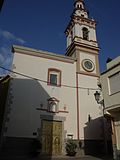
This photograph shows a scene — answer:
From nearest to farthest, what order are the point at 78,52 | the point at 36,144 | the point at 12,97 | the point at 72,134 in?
the point at 36,144 → the point at 12,97 → the point at 72,134 → the point at 78,52

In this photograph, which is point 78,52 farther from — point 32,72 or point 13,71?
point 13,71

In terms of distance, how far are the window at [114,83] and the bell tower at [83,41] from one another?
7032 millimetres

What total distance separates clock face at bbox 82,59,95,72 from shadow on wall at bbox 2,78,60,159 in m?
5.34

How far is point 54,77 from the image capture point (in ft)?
57.5

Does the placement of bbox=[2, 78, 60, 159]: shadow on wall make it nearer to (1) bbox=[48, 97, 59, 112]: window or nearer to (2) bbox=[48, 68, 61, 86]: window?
(1) bbox=[48, 97, 59, 112]: window

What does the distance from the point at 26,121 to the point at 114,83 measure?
7.43 metres

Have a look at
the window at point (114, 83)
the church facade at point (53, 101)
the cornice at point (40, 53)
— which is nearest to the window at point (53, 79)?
the church facade at point (53, 101)

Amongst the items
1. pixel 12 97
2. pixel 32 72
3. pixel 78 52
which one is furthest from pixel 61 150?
pixel 78 52

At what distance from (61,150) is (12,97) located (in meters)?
5.86

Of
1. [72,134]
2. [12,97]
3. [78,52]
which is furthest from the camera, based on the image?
[78,52]

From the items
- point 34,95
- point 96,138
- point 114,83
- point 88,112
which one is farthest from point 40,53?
point 96,138

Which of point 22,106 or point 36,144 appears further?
point 22,106

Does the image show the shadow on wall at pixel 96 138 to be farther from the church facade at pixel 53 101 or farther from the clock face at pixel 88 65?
the clock face at pixel 88 65

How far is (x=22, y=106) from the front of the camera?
589 inches
